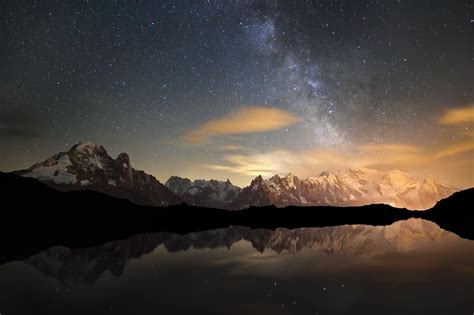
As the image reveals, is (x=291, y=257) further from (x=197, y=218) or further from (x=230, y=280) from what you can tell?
(x=197, y=218)

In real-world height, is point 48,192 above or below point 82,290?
above

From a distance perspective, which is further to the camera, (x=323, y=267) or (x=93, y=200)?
(x=93, y=200)

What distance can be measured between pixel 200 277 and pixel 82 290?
9689 millimetres

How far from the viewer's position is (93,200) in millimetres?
187750

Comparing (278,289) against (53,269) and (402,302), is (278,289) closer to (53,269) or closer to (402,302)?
(402,302)

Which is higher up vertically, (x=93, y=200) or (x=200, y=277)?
(x=93, y=200)

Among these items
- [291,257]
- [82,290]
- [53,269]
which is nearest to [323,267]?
[291,257]

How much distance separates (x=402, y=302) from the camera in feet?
70.5

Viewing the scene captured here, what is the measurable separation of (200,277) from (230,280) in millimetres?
3277

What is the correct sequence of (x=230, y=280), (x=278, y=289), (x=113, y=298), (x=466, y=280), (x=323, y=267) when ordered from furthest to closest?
(x=323, y=267), (x=230, y=280), (x=466, y=280), (x=278, y=289), (x=113, y=298)

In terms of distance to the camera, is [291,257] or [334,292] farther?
[291,257]

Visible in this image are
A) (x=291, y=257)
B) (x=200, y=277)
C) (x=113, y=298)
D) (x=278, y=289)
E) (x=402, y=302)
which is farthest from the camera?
(x=291, y=257)

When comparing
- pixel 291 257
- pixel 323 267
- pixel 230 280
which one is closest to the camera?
pixel 230 280

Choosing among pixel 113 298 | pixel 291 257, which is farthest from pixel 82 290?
pixel 291 257
